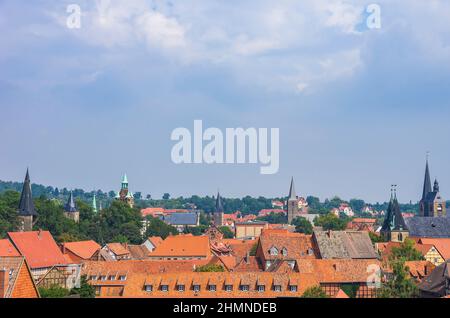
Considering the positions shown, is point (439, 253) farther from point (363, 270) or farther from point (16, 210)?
point (16, 210)

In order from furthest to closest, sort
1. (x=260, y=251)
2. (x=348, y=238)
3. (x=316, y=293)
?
(x=348, y=238) < (x=260, y=251) < (x=316, y=293)

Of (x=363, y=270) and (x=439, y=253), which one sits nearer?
(x=363, y=270)

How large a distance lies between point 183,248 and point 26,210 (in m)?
24.8

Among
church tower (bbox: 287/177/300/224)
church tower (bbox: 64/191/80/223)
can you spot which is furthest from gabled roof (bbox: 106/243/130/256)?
church tower (bbox: 287/177/300/224)

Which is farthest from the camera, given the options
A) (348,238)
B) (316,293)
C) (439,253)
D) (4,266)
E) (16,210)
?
(16,210)

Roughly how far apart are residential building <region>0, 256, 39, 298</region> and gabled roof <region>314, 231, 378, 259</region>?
43494mm

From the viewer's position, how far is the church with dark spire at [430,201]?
421ft

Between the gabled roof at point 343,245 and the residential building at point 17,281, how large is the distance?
43494mm

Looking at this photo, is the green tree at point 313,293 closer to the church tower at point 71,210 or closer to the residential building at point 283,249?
the residential building at point 283,249

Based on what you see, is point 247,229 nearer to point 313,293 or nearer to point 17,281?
point 313,293

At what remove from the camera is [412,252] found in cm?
7194
